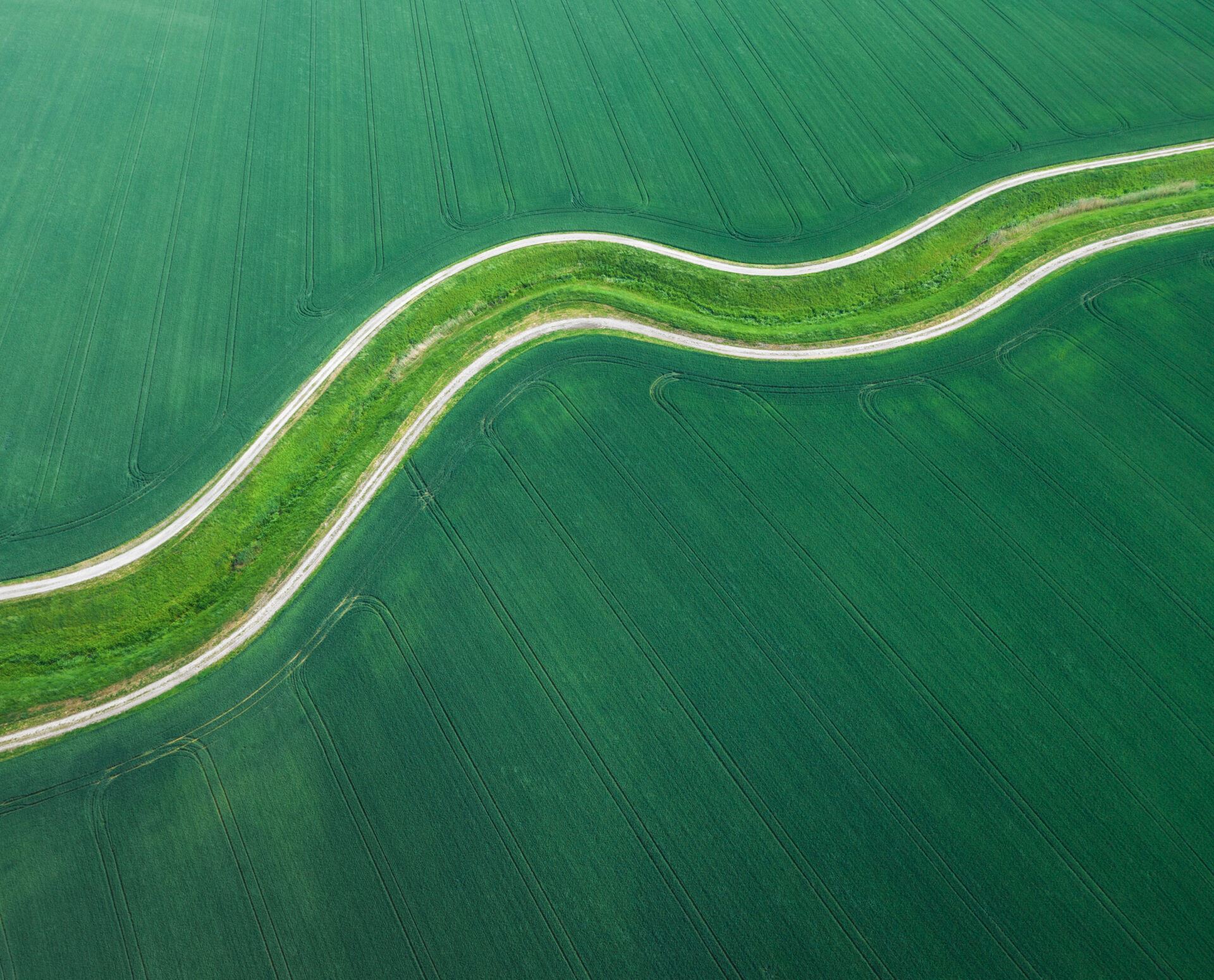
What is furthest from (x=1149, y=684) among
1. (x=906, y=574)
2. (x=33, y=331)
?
(x=33, y=331)

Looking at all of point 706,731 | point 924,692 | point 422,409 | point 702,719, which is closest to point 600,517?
point 702,719

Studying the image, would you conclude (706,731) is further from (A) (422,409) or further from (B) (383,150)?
(B) (383,150)

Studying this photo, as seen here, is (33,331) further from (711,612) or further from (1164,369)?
(1164,369)

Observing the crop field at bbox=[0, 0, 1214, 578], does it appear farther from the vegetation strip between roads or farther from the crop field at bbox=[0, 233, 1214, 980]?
the crop field at bbox=[0, 233, 1214, 980]

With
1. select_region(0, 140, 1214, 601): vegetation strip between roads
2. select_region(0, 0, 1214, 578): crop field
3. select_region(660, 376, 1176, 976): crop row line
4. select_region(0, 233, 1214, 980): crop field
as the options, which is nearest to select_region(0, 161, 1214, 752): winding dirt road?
select_region(0, 140, 1214, 601): vegetation strip between roads

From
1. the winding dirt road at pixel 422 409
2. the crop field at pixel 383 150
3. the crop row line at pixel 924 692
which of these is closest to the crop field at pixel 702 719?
the crop row line at pixel 924 692
